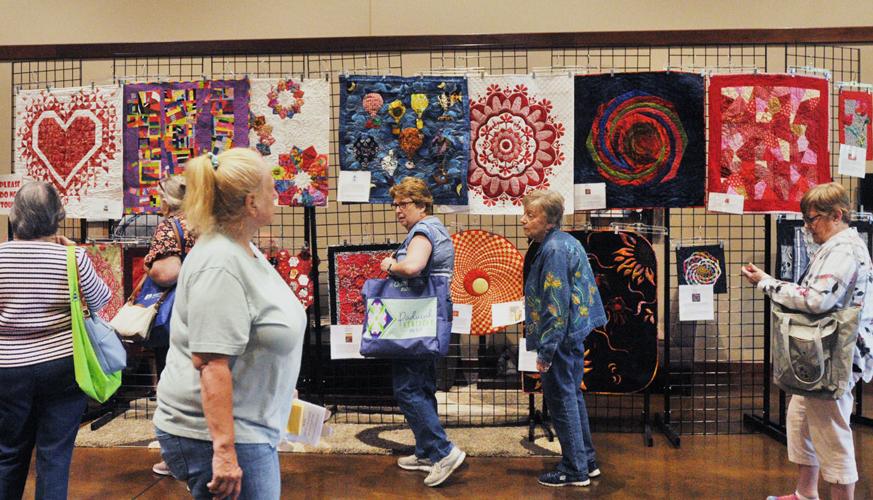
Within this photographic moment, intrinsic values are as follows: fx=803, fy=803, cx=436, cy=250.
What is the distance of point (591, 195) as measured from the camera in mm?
4547

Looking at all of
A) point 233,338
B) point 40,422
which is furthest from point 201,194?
point 40,422

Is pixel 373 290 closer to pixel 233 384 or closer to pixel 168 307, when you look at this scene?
pixel 168 307

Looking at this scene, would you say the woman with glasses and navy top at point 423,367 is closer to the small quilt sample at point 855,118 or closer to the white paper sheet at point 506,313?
the white paper sheet at point 506,313

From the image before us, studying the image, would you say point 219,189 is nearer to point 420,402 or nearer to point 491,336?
point 420,402

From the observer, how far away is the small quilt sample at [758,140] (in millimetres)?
4516

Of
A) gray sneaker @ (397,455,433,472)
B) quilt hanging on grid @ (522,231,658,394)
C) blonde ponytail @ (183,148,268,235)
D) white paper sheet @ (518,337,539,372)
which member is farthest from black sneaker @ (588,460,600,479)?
blonde ponytail @ (183,148,268,235)

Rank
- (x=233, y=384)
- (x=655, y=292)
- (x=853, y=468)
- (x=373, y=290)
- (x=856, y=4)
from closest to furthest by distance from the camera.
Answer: (x=233, y=384) < (x=853, y=468) < (x=373, y=290) < (x=655, y=292) < (x=856, y=4)

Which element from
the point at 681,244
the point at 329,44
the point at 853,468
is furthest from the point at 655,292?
the point at 329,44

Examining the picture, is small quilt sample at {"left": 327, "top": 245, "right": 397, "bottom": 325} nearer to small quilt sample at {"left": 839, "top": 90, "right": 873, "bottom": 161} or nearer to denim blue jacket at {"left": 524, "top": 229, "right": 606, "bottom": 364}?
denim blue jacket at {"left": 524, "top": 229, "right": 606, "bottom": 364}

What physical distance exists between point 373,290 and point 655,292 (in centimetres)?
165

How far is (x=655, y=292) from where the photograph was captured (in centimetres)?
449

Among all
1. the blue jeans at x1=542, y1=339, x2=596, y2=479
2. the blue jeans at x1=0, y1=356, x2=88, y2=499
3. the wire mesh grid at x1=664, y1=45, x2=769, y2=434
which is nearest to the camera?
the blue jeans at x1=0, y1=356, x2=88, y2=499

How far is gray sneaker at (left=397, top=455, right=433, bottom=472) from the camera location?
4.02m

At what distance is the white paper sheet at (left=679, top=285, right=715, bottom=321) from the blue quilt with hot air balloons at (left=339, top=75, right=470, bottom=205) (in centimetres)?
136
